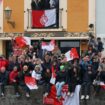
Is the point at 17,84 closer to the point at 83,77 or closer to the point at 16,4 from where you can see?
the point at 83,77

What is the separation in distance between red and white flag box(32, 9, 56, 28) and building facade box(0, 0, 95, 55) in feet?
0.43

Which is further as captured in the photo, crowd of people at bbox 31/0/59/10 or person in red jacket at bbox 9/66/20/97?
crowd of people at bbox 31/0/59/10

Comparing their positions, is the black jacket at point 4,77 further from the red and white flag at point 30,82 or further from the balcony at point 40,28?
the balcony at point 40,28

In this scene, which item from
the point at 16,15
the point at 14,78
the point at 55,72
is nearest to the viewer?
the point at 55,72

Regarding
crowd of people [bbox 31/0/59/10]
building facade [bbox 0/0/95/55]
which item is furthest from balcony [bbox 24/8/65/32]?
crowd of people [bbox 31/0/59/10]

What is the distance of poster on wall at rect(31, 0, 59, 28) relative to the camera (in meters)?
35.8

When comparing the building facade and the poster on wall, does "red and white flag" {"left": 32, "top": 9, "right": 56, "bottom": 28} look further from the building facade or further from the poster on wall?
the building facade

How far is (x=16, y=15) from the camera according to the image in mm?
36281

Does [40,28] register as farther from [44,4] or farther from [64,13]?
[64,13]

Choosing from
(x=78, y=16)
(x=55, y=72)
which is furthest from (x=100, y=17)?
(x=55, y=72)

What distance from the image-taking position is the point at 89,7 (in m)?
35.4

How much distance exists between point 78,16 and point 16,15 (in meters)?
3.48

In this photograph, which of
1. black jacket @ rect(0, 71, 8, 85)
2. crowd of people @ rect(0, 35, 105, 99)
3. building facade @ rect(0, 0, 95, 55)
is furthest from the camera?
building facade @ rect(0, 0, 95, 55)

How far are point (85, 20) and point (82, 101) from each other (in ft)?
33.7
